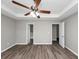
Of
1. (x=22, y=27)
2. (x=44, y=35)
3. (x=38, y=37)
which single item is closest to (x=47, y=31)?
(x=44, y=35)

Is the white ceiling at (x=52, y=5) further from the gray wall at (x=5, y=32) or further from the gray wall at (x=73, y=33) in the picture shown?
the gray wall at (x=5, y=32)

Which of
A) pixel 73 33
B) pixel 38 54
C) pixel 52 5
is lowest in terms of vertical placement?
pixel 38 54

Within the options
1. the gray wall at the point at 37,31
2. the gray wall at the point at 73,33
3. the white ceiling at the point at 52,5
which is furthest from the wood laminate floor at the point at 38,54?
the gray wall at the point at 37,31

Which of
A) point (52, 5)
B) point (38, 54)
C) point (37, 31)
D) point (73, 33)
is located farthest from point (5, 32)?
point (73, 33)

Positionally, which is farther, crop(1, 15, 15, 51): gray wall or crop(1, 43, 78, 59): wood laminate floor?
crop(1, 15, 15, 51): gray wall

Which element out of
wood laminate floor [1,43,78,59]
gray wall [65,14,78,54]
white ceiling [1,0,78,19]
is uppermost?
white ceiling [1,0,78,19]

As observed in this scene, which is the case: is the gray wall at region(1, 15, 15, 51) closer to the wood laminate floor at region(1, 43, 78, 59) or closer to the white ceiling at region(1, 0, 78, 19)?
the wood laminate floor at region(1, 43, 78, 59)

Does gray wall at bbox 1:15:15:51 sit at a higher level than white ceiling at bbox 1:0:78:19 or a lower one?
lower

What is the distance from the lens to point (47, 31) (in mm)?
7945

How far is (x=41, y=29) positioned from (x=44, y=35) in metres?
0.64

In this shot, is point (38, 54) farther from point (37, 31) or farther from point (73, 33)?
point (37, 31)

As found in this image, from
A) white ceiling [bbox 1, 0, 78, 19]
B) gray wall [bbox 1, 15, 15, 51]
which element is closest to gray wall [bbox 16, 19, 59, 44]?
gray wall [bbox 1, 15, 15, 51]

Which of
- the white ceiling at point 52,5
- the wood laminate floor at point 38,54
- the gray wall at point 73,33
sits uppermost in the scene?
the white ceiling at point 52,5

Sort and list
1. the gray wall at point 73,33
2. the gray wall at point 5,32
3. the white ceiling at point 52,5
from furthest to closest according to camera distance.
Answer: the gray wall at point 5,32 < the gray wall at point 73,33 < the white ceiling at point 52,5
